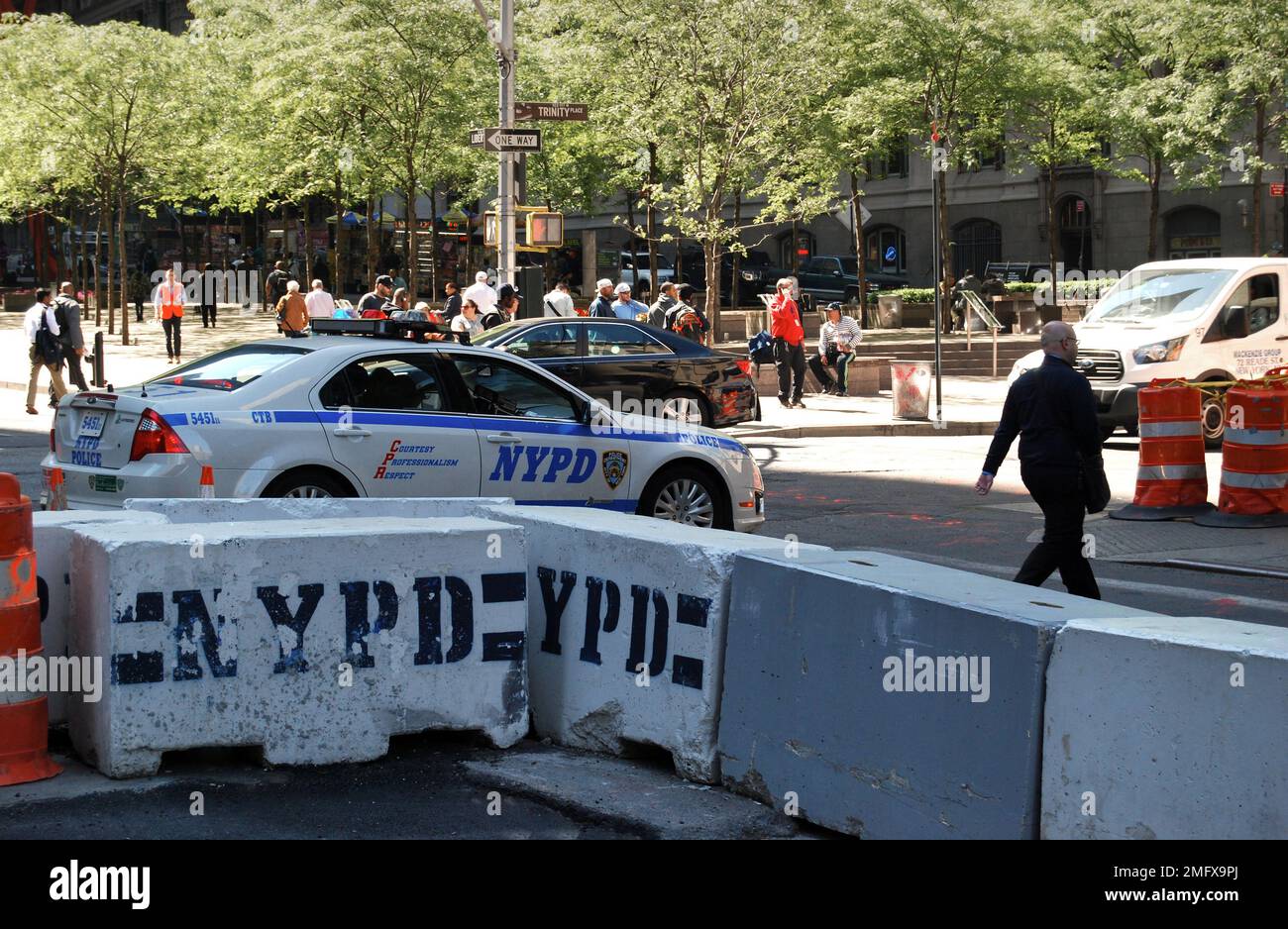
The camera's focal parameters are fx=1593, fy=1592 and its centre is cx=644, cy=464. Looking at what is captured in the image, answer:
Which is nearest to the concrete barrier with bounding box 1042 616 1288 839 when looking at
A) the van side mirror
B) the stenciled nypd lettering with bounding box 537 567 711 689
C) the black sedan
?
the stenciled nypd lettering with bounding box 537 567 711 689

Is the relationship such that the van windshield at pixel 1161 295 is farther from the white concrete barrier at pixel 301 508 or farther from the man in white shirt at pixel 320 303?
the white concrete barrier at pixel 301 508

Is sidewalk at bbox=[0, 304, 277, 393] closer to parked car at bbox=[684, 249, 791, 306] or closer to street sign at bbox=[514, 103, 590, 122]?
street sign at bbox=[514, 103, 590, 122]

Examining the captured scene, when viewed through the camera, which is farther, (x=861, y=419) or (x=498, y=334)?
(x=861, y=419)

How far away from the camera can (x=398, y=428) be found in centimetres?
1015

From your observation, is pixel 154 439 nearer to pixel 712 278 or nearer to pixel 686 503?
pixel 686 503

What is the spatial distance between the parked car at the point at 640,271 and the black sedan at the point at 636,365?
18739 millimetres

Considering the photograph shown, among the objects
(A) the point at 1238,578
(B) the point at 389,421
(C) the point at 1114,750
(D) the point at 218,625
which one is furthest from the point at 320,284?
(C) the point at 1114,750

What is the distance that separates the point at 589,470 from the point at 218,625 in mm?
4900

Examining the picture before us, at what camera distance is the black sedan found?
18.0 meters

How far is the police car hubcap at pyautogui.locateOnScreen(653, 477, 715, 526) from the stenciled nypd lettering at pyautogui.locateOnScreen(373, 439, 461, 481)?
1764 millimetres

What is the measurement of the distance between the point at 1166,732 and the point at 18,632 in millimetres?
3982

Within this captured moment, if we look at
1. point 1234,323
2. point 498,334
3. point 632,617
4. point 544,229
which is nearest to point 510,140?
point 544,229

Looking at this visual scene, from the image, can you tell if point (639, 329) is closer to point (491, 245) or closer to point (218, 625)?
point (491, 245)

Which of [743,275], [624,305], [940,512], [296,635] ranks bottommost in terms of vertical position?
[940,512]
